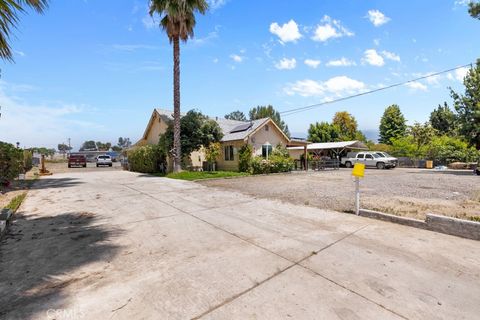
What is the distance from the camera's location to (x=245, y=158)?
2114 cm

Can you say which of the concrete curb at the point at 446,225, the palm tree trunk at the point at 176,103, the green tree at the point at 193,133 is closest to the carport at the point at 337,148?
the green tree at the point at 193,133

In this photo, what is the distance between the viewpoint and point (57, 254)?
14.8 ft

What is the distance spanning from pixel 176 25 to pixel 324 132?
36.9m

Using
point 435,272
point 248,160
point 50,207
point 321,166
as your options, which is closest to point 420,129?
point 321,166

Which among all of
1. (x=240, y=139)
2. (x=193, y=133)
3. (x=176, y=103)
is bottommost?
(x=240, y=139)

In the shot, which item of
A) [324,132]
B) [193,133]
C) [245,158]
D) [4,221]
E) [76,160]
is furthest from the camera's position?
[324,132]

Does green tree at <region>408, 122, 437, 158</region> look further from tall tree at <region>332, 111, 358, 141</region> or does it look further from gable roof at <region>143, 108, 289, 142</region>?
gable roof at <region>143, 108, 289, 142</region>

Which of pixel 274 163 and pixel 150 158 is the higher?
pixel 150 158

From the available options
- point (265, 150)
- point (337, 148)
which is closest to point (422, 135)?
point (337, 148)

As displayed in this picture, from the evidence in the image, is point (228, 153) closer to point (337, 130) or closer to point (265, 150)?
point (265, 150)

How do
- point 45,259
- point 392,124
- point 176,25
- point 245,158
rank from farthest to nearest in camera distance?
point 392,124
point 245,158
point 176,25
point 45,259

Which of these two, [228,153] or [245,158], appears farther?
[228,153]

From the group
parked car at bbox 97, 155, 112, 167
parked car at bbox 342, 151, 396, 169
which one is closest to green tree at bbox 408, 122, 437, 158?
parked car at bbox 342, 151, 396, 169

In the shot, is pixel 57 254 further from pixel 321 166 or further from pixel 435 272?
pixel 321 166
